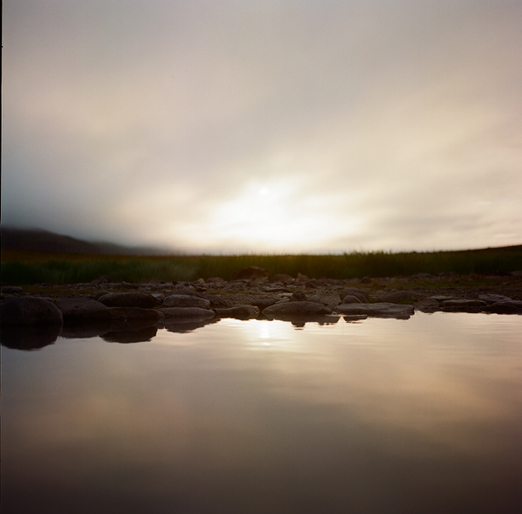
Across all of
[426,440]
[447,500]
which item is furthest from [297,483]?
[426,440]

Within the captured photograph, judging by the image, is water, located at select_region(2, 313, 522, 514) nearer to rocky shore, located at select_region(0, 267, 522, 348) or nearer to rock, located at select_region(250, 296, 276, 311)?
rocky shore, located at select_region(0, 267, 522, 348)

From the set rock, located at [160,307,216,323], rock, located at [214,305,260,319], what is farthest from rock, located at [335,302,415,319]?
rock, located at [160,307,216,323]

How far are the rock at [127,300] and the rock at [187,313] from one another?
573mm

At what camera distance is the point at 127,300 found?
600 centimetres

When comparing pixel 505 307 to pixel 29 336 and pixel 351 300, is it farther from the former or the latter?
pixel 29 336

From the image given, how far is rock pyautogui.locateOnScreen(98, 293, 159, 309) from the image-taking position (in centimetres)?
587

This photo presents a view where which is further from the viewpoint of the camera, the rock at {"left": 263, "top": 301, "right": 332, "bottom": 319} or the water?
the rock at {"left": 263, "top": 301, "right": 332, "bottom": 319}

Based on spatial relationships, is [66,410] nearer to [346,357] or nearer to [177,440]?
[177,440]

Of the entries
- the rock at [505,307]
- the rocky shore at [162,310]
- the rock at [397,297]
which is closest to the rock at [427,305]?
the rocky shore at [162,310]

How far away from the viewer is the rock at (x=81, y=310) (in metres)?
5.01

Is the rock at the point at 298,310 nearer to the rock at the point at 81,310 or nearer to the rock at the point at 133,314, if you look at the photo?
the rock at the point at 133,314

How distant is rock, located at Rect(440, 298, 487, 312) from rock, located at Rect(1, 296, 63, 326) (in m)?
5.73

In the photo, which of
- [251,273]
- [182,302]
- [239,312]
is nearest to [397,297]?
[239,312]

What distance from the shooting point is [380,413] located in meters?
1.96
